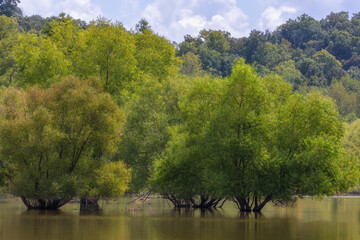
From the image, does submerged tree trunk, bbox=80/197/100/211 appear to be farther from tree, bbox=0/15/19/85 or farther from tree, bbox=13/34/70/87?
tree, bbox=0/15/19/85

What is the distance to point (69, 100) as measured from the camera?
2087 inches

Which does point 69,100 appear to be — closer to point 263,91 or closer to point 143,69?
point 263,91

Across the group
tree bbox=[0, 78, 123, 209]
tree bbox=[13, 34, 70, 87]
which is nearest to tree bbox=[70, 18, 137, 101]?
tree bbox=[13, 34, 70, 87]

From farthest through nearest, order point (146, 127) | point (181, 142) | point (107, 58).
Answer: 1. point (107, 58)
2. point (146, 127)
3. point (181, 142)

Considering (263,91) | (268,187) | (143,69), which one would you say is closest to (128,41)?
(143,69)

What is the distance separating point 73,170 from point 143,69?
2467cm

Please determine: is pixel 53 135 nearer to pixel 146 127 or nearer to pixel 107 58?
pixel 146 127

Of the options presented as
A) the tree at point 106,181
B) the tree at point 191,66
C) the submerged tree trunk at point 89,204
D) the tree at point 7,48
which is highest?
the tree at point 191,66

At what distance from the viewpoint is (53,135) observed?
52.1m

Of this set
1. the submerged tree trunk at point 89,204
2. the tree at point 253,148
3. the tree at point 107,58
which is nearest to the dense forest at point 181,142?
the tree at point 253,148

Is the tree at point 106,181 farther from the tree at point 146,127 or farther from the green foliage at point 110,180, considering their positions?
the tree at point 146,127

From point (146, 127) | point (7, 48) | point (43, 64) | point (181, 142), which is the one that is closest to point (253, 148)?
point (181, 142)

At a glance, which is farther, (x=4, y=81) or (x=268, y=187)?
(x=4, y=81)

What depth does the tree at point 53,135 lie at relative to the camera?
5231 centimetres
